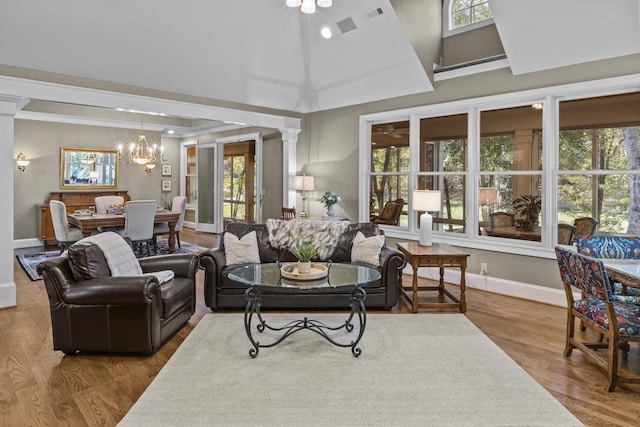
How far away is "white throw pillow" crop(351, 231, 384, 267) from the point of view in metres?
4.20

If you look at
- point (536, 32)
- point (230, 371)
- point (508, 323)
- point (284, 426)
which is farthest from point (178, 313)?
point (536, 32)

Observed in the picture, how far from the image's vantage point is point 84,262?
3027 mm

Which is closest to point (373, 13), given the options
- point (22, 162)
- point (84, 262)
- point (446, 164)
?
point (446, 164)

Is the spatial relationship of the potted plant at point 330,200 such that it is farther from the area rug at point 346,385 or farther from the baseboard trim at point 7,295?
the baseboard trim at point 7,295

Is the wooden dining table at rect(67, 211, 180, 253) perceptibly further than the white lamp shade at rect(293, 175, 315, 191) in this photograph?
No

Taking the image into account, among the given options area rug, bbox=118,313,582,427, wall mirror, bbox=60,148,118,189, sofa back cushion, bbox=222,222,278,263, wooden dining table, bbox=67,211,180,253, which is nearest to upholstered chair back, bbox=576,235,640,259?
area rug, bbox=118,313,582,427

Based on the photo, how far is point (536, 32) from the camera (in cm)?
396

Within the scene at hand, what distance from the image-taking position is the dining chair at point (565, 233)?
4371 millimetres

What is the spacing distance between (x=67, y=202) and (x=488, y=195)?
26.2ft

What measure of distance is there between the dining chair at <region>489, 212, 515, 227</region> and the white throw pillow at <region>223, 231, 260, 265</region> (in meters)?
2.91

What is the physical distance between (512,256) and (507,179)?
3.03ft

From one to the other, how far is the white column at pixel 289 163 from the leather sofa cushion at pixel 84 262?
4.07 m

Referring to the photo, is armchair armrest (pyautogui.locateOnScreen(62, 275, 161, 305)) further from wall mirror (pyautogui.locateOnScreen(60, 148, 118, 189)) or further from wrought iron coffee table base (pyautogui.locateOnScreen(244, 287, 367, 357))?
wall mirror (pyautogui.locateOnScreen(60, 148, 118, 189))

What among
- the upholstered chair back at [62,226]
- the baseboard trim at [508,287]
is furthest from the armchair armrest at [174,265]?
the upholstered chair back at [62,226]
